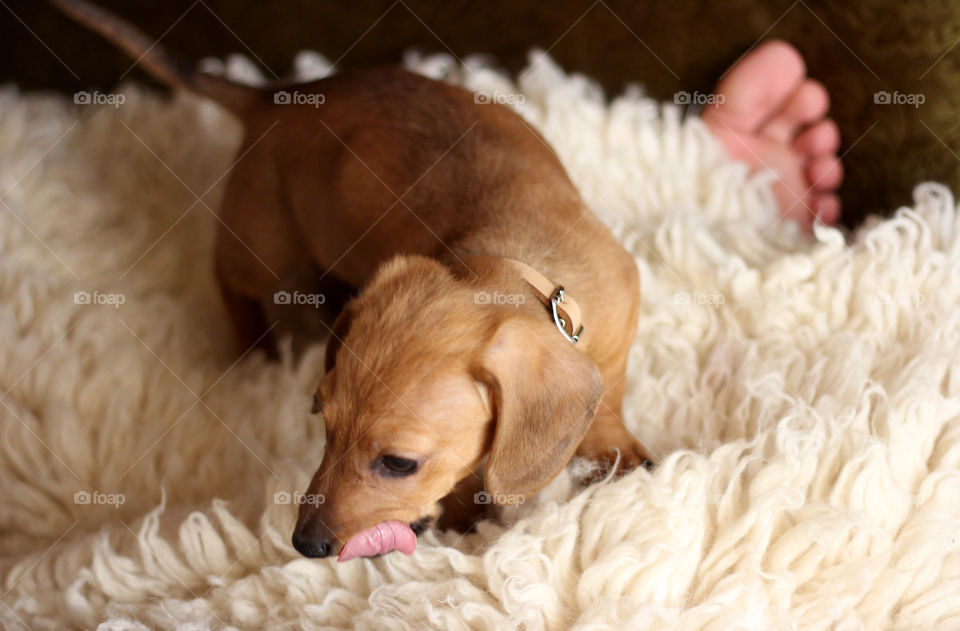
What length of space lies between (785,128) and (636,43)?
1.86 feet

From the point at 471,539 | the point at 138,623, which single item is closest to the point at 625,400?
the point at 471,539

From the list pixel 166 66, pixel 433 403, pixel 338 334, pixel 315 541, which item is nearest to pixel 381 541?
pixel 315 541

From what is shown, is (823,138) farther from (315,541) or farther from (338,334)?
(315,541)

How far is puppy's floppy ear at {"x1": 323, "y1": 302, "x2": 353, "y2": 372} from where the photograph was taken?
1779mm

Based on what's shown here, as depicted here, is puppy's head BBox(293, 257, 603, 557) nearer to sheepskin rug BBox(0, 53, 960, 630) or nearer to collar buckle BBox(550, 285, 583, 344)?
collar buckle BBox(550, 285, 583, 344)

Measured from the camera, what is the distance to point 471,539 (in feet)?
6.19

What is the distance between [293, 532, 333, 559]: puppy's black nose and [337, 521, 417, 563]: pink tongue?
0.04 metres

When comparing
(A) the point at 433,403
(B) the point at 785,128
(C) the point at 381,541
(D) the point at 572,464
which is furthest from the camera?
(B) the point at 785,128

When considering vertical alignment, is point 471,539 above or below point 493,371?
below

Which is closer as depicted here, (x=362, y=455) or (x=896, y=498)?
(x=362, y=455)

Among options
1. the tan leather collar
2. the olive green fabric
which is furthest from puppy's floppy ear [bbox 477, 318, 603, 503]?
the olive green fabric

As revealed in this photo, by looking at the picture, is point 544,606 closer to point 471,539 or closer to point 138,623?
point 471,539

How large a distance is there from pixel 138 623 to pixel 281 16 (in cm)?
216

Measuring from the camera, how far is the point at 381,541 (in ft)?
5.63
